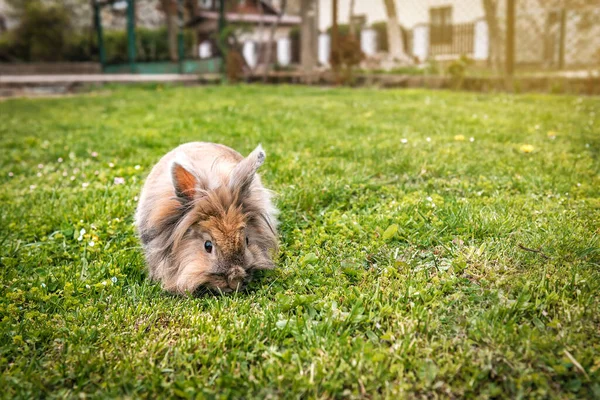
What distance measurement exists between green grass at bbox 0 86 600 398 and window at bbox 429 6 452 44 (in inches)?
391

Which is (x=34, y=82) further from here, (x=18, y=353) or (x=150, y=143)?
(x=18, y=353)

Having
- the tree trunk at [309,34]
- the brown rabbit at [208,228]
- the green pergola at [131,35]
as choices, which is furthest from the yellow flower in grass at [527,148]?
the green pergola at [131,35]

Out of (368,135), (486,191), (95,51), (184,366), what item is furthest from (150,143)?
(95,51)

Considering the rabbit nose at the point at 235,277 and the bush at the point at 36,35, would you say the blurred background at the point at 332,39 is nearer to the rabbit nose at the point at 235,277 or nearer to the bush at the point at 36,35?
the bush at the point at 36,35

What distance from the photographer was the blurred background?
498 inches

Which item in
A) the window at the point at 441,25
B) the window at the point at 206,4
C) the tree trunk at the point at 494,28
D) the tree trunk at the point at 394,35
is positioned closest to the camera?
the tree trunk at the point at 494,28

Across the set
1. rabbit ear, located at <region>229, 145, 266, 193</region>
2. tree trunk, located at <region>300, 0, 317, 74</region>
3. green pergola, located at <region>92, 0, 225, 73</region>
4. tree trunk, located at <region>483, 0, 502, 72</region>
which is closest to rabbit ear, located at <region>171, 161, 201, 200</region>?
rabbit ear, located at <region>229, 145, 266, 193</region>

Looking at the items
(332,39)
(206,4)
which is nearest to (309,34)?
(332,39)

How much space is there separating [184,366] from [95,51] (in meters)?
24.6

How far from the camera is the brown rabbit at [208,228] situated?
270 cm

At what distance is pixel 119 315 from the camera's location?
2607mm

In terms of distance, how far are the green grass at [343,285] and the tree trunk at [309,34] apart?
11635 mm

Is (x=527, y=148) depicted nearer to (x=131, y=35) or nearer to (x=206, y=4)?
(x=131, y=35)

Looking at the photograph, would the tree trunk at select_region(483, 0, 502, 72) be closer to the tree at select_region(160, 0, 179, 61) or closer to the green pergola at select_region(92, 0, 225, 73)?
the green pergola at select_region(92, 0, 225, 73)
